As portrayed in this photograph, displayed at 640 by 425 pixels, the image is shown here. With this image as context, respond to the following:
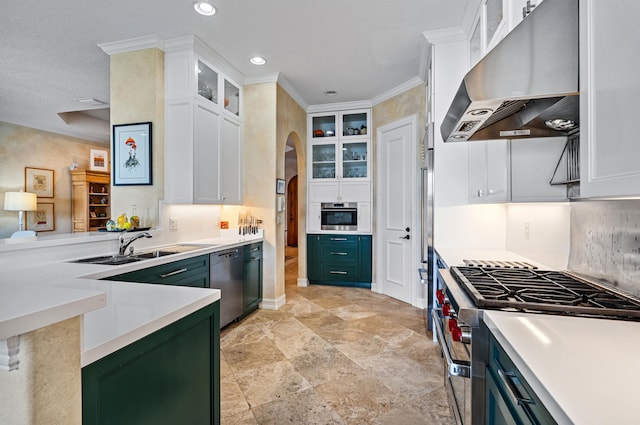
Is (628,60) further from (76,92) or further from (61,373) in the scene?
(76,92)

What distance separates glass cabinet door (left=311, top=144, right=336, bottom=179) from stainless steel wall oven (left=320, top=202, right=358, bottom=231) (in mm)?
469

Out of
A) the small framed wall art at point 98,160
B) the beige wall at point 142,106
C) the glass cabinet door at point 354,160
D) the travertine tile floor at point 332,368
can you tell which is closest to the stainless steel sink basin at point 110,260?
the beige wall at point 142,106

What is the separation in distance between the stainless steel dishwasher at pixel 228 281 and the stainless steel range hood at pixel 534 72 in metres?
2.49

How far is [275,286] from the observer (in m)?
4.00

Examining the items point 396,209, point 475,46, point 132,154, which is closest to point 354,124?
point 396,209

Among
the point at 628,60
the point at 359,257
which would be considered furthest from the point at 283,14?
the point at 359,257

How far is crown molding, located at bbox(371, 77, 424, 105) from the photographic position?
4065mm

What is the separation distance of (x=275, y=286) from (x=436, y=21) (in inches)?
125

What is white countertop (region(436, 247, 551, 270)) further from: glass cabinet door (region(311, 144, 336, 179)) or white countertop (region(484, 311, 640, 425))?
glass cabinet door (region(311, 144, 336, 179))

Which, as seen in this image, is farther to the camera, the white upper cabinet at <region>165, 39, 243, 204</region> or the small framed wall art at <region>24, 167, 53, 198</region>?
the small framed wall art at <region>24, 167, 53, 198</region>

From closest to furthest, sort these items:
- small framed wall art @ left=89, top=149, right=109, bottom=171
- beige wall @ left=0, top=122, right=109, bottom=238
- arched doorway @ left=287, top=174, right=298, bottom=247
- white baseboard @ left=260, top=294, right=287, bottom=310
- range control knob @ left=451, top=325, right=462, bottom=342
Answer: range control knob @ left=451, top=325, right=462, bottom=342 → white baseboard @ left=260, top=294, right=287, bottom=310 → beige wall @ left=0, top=122, right=109, bottom=238 → small framed wall art @ left=89, top=149, right=109, bottom=171 → arched doorway @ left=287, top=174, right=298, bottom=247

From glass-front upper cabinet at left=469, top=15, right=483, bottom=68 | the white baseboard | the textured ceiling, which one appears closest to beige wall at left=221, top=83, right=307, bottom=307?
the white baseboard

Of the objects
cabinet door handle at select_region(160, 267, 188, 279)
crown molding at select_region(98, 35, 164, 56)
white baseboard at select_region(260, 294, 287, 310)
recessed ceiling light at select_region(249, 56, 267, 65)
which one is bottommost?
white baseboard at select_region(260, 294, 287, 310)

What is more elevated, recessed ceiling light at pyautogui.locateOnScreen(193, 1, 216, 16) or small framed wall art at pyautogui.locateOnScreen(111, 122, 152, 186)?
recessed ceiling light at pyautogui.locateOnScreen(193, 1, 216, 16)
